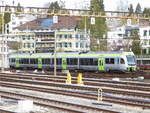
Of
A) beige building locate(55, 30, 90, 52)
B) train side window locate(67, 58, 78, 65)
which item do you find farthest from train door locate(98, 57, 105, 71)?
beige building locate(55, 30, 90, 52)

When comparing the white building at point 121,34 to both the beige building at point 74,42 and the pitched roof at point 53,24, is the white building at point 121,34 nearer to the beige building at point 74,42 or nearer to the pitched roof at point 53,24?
the beige building at point 74,42

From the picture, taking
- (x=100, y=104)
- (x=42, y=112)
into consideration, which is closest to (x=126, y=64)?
(x=100, y=104)

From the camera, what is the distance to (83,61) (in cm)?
4684

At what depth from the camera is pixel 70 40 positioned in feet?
308

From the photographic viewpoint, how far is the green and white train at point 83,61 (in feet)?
140

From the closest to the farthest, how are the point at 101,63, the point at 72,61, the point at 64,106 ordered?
the point at 64,106 → the point at 101,63 → the point at 72,61

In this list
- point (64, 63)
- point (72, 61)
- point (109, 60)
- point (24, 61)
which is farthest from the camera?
point (24, 61)

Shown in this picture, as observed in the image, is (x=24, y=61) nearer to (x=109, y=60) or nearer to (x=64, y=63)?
(x=64, y=63)

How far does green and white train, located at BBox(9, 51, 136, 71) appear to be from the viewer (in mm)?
42719

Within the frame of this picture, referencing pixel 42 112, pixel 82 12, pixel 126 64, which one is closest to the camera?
pixel 42 112

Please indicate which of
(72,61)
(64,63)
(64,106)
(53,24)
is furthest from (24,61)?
(53,24)

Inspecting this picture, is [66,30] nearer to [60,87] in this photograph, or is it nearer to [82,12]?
[82,12]

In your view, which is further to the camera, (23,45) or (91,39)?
(23,45)

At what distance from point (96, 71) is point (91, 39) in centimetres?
4157
